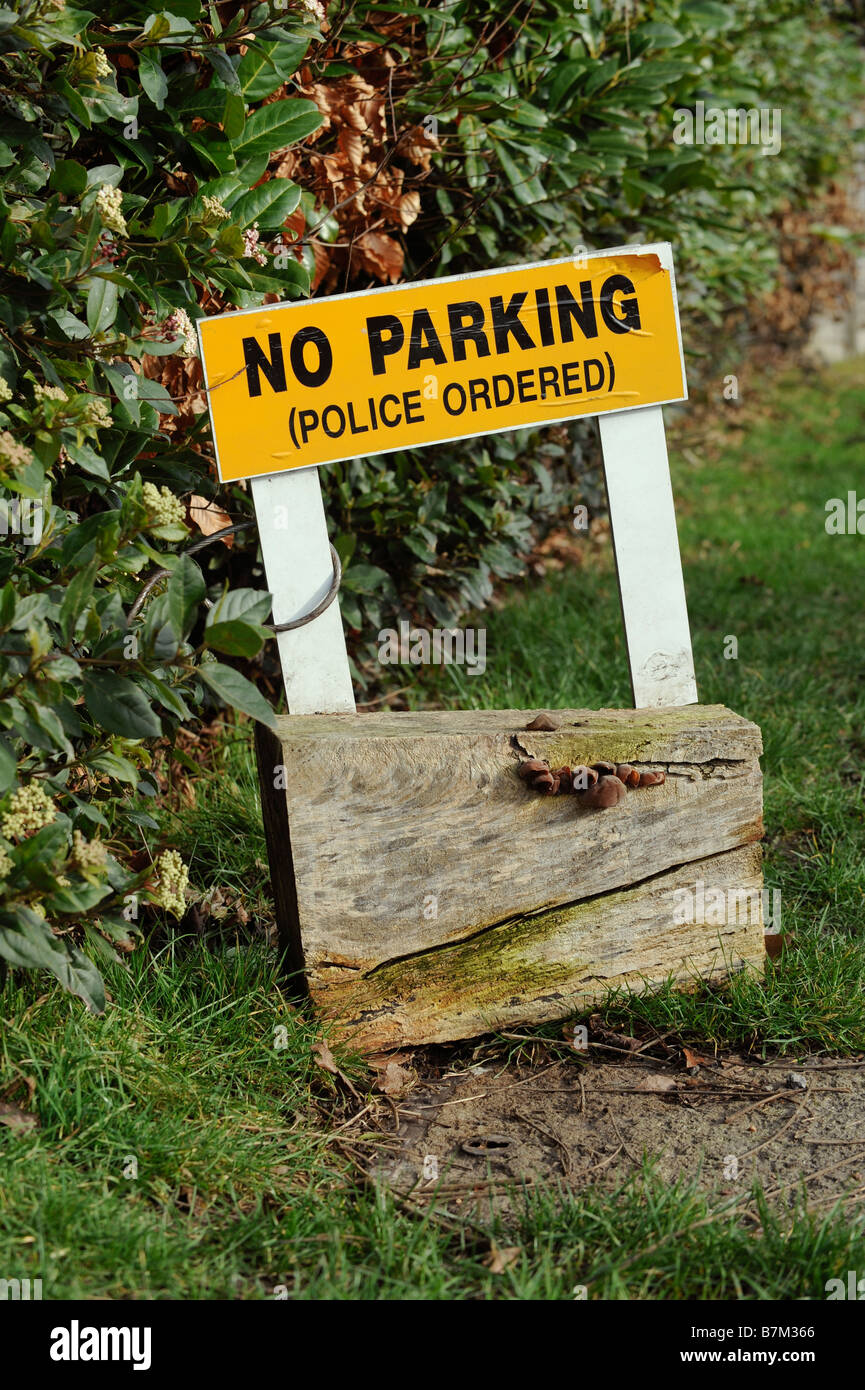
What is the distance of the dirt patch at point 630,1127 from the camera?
198 centimetres

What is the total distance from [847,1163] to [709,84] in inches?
146

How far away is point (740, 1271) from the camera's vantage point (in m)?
1.73

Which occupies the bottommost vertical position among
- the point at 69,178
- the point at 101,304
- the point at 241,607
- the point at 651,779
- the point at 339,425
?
the point at 651,779

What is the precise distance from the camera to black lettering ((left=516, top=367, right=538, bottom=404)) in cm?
238

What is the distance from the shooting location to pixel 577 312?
2398mm

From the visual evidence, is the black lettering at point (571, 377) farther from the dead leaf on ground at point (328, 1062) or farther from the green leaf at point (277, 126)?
the dead leaf on ground at point (328, 1062)

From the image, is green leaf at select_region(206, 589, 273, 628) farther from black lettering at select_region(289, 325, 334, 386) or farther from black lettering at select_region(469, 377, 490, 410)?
black lettering at select_region(469, 377, 490, 410)
